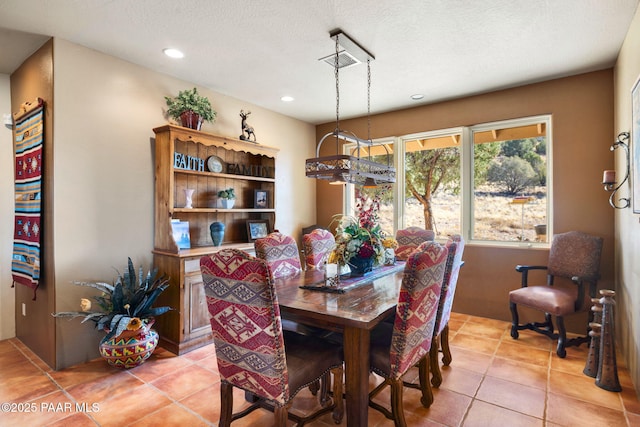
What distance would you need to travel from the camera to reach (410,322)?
175 centimetres

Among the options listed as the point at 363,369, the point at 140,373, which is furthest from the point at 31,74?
the point at 363,369

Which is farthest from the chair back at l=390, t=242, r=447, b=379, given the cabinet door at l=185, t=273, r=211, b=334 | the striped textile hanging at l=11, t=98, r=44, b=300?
the striped textile hanging at l=11, t=98, r=44, b=300

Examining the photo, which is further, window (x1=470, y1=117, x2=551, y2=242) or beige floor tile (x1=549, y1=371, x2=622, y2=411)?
window (x1=470, y1=117, x2=551, y2=242)

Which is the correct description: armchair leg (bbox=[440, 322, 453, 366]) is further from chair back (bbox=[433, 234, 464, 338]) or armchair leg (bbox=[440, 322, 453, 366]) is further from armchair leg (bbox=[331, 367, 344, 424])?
A: armchair leg (bbox=[331, 367, 344, 424])

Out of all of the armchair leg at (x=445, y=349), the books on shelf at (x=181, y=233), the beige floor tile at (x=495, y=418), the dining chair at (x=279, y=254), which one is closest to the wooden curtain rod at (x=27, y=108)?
the books on shelf at (x=181, y=233)

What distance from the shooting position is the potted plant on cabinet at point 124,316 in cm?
259

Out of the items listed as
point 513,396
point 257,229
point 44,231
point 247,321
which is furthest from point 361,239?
point 44,231

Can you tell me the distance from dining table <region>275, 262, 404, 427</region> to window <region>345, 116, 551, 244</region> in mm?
1480

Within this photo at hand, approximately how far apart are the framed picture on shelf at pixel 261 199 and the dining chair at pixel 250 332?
8.60ft

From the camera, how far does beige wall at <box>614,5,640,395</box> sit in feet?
7.46

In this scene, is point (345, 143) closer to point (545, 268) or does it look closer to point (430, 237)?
point (430, 237)

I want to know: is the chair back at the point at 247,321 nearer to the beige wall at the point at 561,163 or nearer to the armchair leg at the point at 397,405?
the armchair leg at the point at 397,405

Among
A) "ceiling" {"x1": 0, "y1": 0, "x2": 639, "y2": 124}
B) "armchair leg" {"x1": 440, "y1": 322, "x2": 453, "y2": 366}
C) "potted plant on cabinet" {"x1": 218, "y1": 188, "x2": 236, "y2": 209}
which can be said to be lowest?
"armchair leg" {"x1": 440, "y1": 322, "x2": 453, "y2": 366}

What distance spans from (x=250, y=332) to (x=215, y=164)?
264 cm
